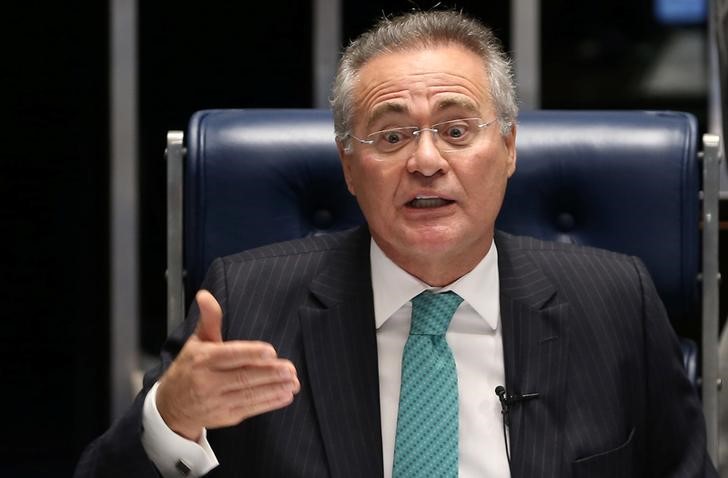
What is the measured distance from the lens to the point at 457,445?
1859 millimetres

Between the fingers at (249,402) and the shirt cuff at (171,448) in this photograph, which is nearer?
the fingers at (249,402)

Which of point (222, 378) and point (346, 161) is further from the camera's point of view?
point (346, 161)

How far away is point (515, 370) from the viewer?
191cm

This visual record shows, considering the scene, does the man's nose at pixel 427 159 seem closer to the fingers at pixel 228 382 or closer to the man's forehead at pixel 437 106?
the man's forehead at pixel 437 106

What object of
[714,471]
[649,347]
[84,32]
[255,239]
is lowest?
[714,471]

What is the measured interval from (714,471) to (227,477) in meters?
0.80

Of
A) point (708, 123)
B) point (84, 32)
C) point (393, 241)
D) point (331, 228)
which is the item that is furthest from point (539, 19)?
point (393, 241)

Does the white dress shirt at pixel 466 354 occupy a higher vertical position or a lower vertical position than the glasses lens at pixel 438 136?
lower

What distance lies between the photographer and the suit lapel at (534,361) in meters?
1.86

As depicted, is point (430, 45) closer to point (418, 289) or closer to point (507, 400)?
point (418, 289)

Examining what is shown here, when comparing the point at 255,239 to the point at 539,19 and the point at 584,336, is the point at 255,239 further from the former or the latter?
the point at 539,19

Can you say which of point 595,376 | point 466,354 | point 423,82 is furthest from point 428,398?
point 423,82

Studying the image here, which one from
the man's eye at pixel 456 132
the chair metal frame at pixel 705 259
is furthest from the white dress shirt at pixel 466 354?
the chair metal frame at pixel 705 259

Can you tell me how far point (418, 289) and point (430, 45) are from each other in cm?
41
